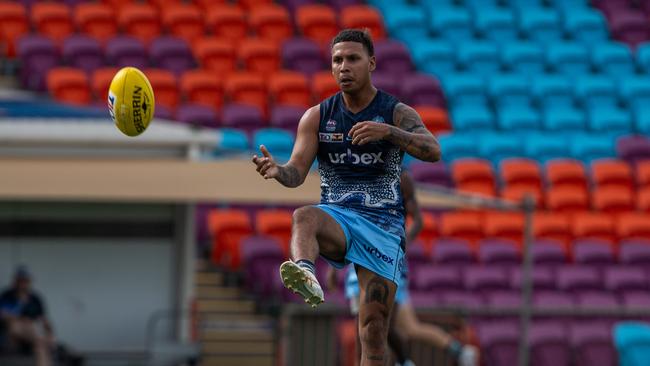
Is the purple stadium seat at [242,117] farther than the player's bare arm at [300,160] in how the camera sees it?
Yes

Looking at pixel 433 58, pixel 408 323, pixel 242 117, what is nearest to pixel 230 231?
pixel 242 117

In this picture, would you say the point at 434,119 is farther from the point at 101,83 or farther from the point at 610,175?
the point at 101,83

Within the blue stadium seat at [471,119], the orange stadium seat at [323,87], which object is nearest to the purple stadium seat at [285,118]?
the orange stadium seat at [323,87]

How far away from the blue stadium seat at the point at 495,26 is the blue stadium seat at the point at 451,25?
7.8 inches

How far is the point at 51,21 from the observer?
2039 centimetres

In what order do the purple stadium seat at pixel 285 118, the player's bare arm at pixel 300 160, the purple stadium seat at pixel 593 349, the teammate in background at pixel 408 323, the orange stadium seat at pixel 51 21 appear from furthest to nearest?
the orange stadium seat at pixel 51 21 → the purple stadium seat at pixel 285 118 → the purple stadium seat at pixel 593 349 → the teammate in background at pixel 408 323 → the player's bare arm at pixel 300 160

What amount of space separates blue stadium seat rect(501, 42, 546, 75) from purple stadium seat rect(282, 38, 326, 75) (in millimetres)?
3304

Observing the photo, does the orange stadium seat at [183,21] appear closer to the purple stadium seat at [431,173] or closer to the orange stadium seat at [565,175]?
the purple stadium seat at [431,173]

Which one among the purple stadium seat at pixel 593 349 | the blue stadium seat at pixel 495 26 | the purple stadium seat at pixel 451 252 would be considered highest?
the blue stadium seat at pixel 495 26

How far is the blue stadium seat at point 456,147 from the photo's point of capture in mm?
19984

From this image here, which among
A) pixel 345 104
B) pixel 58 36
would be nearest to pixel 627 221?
pixel 58 36

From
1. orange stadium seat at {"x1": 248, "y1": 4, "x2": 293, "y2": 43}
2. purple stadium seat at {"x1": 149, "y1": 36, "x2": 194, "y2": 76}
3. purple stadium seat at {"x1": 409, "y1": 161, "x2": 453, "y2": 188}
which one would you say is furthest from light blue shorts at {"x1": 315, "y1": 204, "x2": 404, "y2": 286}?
orange stadium seat at {"x1": 248, "y1": 4, "x2": 293, "y2": 43}

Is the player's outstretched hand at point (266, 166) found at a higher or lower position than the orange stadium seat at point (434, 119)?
lower

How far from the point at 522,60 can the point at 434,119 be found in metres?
3.01
